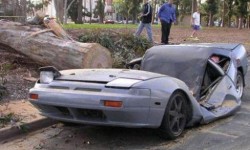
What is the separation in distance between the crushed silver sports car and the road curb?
0.60m

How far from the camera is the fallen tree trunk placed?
9383 millimetres

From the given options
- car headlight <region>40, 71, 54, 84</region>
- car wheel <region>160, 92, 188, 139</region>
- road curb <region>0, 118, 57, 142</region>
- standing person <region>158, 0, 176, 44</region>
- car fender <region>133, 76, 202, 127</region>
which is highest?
standing person <region>158, 0, 176, 44</region>

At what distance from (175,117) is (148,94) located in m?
0.67

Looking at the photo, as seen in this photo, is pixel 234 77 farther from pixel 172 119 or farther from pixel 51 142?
pixel 51 142

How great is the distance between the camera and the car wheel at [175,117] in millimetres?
5957

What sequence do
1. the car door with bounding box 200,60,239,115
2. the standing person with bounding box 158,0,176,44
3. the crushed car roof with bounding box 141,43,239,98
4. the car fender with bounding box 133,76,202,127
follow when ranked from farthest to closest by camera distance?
the standing person with bounding box 158,0,176,44 < the crushed car roof with bounding box 141,43,239,98 < the car door with bounding box 200,60,239,115 < the car fender with bounding box 133,76,202,127

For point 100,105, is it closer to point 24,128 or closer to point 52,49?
point 24,128

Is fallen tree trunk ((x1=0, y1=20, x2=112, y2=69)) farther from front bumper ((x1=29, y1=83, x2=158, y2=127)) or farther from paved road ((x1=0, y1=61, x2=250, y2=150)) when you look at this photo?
front bumper ((x1=29, y1=83, x2=158, y2=127))

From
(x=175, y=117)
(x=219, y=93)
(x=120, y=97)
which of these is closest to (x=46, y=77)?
(x=120, y=97)

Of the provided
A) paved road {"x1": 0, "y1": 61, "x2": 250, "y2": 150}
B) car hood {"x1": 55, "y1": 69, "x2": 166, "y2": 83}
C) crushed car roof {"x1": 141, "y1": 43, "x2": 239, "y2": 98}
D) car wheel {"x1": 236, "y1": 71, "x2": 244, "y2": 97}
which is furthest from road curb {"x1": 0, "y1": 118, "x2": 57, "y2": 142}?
car wheel {"x1": 236, "y1": 71, "x2": 244, "y2": 97}

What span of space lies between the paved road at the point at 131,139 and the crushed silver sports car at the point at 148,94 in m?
0.17

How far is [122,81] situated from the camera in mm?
5742

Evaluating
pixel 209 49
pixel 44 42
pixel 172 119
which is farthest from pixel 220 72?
pixel 44 42

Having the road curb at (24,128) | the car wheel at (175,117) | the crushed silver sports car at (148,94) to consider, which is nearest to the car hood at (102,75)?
the crushed silver sports car at (148,94)
